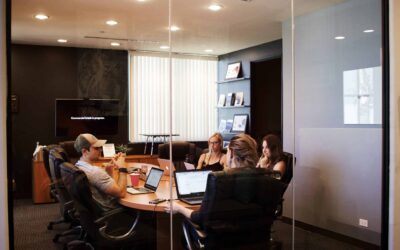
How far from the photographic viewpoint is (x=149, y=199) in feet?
10.2

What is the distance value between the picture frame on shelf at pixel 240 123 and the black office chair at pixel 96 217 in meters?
1.33

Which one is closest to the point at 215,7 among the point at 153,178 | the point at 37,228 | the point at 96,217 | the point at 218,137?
the point at 218,137

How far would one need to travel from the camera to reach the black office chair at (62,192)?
3035 mm

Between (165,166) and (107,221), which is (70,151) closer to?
(107,221)

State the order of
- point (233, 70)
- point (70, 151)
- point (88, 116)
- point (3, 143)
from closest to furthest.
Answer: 1. point (3, 143)
2. point (70, 151)
3. point (88, 116)
4. point (233, 70)

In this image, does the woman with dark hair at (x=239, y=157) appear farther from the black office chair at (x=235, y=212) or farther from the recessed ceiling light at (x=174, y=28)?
the recessed ceiling light at (x=174, y=28)

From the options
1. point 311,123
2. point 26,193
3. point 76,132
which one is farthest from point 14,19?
point 311,123

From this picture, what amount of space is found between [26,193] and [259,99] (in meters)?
2.60

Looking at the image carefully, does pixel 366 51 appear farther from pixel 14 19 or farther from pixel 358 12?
pixel 14 19

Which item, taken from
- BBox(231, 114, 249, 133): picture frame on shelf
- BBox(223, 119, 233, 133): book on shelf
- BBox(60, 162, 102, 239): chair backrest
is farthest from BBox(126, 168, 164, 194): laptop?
BBox(231, 114, 249, 133): picture frame on shelf

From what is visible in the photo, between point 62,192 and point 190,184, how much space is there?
40.3 inches

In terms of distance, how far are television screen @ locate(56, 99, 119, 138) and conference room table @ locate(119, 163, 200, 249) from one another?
41 centimetres

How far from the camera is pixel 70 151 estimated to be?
318 centimetres

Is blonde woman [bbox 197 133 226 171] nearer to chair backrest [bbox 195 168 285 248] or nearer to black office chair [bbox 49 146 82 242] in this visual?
chair backrest [bbox 195 168 285 248]
